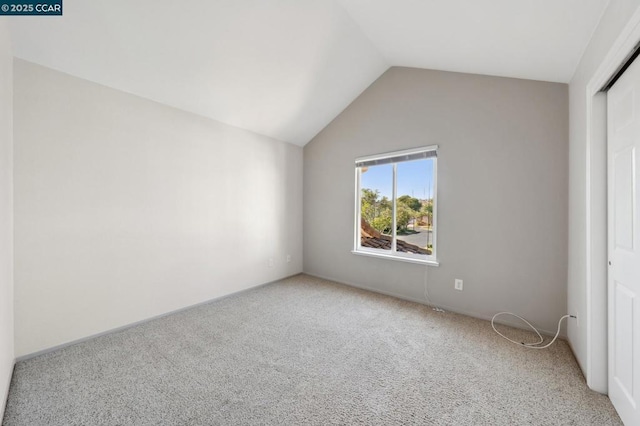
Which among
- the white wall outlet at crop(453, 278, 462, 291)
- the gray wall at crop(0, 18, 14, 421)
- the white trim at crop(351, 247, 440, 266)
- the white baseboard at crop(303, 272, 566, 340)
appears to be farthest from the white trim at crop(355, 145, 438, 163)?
the gray wall at crop(0, 18, 14, 421)

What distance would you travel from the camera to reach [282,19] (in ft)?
7.23

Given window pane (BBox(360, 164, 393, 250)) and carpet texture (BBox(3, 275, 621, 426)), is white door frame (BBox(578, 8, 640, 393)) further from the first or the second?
window pane (BBox(360, 164, 393, 250))

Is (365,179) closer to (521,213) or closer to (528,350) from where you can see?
(521,213)

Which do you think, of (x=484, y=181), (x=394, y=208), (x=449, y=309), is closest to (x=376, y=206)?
(x=394, y=208)

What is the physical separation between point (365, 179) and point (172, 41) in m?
2.68

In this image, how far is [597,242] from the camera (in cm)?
163

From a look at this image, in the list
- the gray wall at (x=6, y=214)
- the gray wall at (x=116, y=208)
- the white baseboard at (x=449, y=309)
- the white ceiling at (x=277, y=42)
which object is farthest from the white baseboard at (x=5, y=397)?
the white baseboard at (x=449, y=309)

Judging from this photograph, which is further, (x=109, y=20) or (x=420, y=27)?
(x=420, y=27)

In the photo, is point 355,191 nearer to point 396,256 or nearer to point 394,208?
point 394,208

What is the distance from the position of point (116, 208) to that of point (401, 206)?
320cm

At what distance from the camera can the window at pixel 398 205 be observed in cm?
309

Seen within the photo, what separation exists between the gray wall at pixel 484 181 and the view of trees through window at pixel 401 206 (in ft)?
0.72

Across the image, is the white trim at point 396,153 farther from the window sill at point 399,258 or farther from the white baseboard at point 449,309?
the white baseboard at point 449,309

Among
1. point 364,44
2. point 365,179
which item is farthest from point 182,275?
point 364,44
